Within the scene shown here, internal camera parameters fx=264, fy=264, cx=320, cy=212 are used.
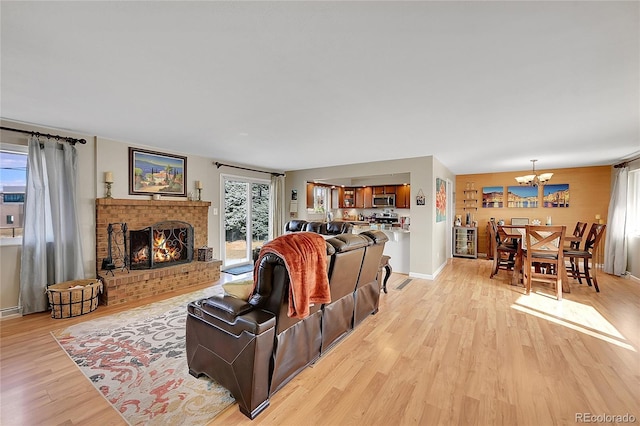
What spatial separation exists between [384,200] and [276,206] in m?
3.16

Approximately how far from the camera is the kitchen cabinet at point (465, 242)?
740 cm

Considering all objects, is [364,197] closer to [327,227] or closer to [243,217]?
[327,227]

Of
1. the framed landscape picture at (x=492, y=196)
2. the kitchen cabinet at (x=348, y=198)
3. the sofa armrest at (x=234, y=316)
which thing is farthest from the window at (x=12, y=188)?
the framed landscape picture at (x=492, y=196)

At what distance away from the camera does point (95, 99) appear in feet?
8.54

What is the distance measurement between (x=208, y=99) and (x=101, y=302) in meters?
3.31

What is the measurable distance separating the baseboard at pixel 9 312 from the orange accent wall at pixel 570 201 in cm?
941

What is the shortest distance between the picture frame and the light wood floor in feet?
6.52

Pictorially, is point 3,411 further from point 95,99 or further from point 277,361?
point 95,99

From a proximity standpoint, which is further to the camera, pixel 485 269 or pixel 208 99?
pixel 485 269

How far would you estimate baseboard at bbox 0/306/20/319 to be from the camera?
323 cm

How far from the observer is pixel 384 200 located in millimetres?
7797

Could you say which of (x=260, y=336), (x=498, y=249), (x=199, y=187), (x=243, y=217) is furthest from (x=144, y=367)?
(x=498, y=249)

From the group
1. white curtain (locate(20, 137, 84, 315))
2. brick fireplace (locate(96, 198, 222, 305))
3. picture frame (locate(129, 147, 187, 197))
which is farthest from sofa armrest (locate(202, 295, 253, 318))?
picture frame (locate(129, 147, 187, 197))

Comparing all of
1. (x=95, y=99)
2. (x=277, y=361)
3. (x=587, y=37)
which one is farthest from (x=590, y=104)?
(x=95, y=99)
